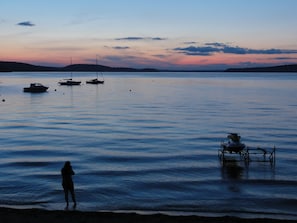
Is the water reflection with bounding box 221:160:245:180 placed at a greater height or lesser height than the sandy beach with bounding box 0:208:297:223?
lesser

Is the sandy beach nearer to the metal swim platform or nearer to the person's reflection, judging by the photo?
the person's reflection

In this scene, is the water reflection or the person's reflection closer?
the person's reflection

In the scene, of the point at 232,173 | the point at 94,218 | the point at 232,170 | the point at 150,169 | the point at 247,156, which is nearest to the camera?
the point at 94,218

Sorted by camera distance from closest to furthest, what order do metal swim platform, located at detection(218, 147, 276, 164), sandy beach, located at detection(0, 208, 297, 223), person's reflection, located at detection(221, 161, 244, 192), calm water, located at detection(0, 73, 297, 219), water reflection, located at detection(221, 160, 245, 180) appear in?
sandy beach, located at detection(0, 208, 297, 223)
calm water, located at detection(0, 73, 297, 219)
person's reflection, located at detection(221, 161, 244, 192)
water reflection, located at detection(221, 160, 245, 180)
metal swim platform, located at detection(218, 147, 276, 164)

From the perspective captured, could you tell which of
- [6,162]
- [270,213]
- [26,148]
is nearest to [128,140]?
[26,148]

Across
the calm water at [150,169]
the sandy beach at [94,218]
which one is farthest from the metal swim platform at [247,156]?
the sandy beach at [94,218]

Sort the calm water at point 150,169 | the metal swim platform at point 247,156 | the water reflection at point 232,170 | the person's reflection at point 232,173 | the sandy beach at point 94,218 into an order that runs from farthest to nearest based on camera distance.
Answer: the metal swim platform at point 247,156 → the water reflection at point 232,170 → the person's reflection at point 232,173 → the calm water at point 150,169 → the sandy beach at point 94,218

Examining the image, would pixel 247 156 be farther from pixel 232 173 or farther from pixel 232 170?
pixel 232 173

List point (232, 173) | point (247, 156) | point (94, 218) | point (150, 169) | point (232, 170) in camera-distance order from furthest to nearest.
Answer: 1. point (247, 156)
2. point (232, 170)
3. point (150, 169)
4. point (232, 173)
5. point (94, 218)

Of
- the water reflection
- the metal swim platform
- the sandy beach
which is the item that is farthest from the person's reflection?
the sandy beach

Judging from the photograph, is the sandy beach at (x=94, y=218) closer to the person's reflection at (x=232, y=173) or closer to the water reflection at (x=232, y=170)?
the person's reflection at (x=232, y=173)

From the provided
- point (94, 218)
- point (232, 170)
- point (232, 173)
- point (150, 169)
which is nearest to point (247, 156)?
point (232, 170)

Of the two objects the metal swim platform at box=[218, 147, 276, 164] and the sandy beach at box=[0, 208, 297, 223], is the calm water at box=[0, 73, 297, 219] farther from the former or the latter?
A: the sandy beach at box=[0, 208, 297, 223]

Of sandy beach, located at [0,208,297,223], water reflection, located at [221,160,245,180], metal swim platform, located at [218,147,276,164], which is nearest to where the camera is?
sandy beach, located at [0,208,297,223]
